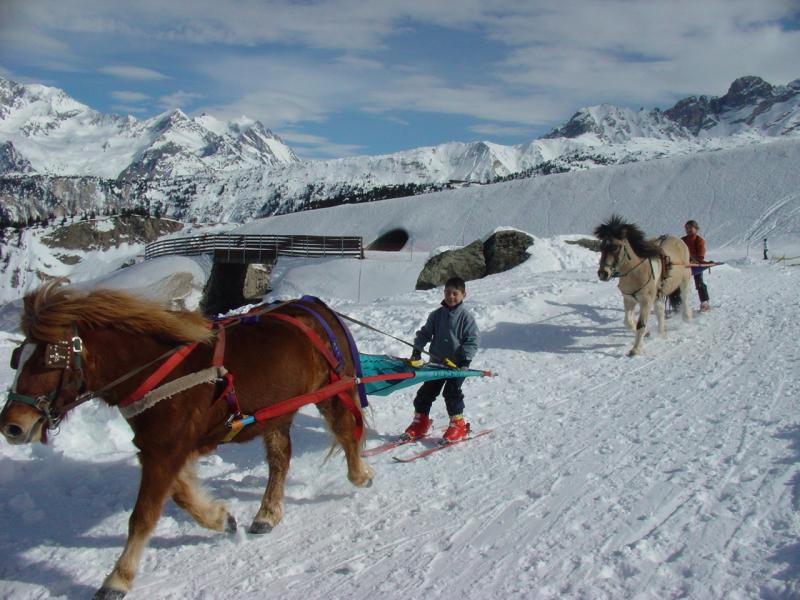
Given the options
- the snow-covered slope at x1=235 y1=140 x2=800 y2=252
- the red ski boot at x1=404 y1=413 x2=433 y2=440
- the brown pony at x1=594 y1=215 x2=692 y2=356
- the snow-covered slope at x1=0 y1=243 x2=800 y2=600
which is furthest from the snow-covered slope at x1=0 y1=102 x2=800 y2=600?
the snow-covered slope at x1=235 y1=140 x2=800 y2=252

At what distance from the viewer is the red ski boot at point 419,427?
623cm

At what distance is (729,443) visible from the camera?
17.5ft

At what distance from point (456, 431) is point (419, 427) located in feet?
1.30

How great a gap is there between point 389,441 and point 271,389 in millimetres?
2434

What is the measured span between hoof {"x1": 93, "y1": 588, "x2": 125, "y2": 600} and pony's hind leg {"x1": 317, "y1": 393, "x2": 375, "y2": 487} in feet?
6.25

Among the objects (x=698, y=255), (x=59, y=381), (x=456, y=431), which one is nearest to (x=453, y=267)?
(x=698, y=255)

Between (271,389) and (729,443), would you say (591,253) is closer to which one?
(729,443)

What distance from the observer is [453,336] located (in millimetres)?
6352

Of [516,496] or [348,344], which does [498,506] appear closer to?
[516,496]

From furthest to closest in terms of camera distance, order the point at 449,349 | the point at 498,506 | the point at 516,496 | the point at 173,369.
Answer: the point at 449,349, the point at 516,496, the point at 498,506, the point at 173,369

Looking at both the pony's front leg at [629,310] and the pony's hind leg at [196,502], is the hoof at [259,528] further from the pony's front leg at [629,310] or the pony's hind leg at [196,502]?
the pony's front leg at [629,310]

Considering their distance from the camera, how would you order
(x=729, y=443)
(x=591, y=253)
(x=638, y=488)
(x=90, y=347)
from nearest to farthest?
(x=90, y=347) < (x=638, y=488) < (x=729, y=443) < (x=591, y=253)

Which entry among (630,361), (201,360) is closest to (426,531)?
(201,360)

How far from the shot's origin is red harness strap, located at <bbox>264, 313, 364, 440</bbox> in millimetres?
4429
